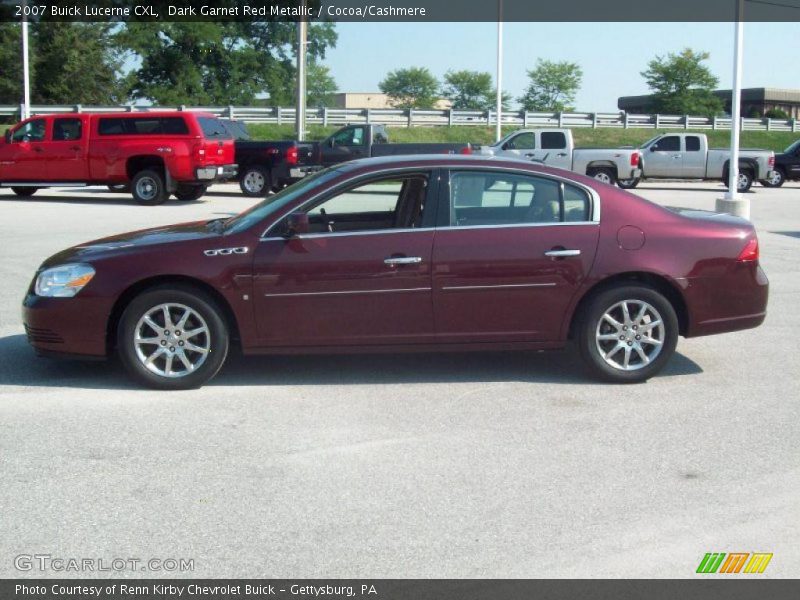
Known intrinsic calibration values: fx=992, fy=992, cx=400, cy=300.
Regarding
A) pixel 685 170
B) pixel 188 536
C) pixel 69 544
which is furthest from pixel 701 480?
pixel 685 170

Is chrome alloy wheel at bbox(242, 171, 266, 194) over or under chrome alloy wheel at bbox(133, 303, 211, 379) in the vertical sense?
over

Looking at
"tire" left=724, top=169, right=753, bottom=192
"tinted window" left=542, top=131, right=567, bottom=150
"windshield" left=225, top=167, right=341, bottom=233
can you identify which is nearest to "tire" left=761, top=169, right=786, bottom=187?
"tire" left=724, top=169, right=753, bottom=192

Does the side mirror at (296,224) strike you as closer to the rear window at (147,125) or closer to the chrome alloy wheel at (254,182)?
the rear window at (147,125)

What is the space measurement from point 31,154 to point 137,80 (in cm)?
3898

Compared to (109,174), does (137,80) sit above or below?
above

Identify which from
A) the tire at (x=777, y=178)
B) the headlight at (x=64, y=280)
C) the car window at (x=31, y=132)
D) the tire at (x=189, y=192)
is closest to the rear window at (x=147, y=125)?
the car window at (x=31, y=132)

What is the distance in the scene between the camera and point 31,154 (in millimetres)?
22484

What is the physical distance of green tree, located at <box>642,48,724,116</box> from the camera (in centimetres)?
6738

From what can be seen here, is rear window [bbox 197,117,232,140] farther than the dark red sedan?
Yes

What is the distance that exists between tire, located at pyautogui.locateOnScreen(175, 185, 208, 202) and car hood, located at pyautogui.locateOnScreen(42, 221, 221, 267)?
16390 mm

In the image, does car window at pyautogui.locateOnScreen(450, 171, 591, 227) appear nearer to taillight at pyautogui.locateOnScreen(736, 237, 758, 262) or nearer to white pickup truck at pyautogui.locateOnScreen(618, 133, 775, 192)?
taillight at pyautogui.locateOnScreen(736, 237, 758, 262)

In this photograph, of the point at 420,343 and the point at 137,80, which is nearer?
the point at 420,343
